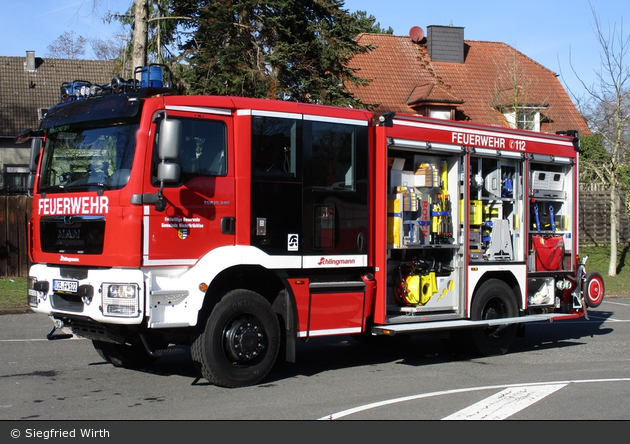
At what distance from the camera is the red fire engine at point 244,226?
7258 millimetres

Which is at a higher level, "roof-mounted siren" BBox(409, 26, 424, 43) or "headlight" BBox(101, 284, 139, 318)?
"roof-mounted siren" BBox(409, 26, 424, 43)

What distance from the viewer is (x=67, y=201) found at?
7688 mm

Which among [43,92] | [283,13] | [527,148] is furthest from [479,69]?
[527,148]

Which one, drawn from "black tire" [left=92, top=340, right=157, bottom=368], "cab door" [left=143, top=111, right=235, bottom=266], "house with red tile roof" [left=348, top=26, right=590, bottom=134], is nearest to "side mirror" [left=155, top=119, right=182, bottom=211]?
"cab door" [left=143, top=111, right=235, bottom=266]

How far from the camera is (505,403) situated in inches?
282

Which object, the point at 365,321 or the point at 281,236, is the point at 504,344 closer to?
the point at 365,321

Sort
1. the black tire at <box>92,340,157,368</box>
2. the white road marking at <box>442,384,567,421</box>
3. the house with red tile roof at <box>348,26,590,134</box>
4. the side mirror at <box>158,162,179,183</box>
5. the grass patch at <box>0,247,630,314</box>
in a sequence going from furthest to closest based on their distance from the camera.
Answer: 1. the house with red tile roof at <box>348,26,590,134</box>
2. the grass patch at <box>0,247,630,314</box>
3. the black tire at <box>92,340,157,368</box>
4. the side mirror at <box>158,162,179,183</box>
5. the white road marking at <box>442,384,567,421</box>

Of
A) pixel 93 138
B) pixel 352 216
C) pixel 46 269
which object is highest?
pixel 93 138

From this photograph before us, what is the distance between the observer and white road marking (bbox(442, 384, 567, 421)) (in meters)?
6.65

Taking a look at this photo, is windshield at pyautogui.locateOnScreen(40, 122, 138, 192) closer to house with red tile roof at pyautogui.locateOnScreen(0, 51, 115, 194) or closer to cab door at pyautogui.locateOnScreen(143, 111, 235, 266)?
cab door at pyautogui.locateOnScreen(143, 111, 235, 266)

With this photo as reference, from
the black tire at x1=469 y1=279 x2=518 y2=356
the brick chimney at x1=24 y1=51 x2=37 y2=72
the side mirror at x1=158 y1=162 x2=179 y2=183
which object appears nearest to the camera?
the side mirror at x1=158 y1=162 x2=179 y2=183

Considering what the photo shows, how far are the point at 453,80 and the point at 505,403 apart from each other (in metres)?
28.6

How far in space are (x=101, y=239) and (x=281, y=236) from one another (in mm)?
1911

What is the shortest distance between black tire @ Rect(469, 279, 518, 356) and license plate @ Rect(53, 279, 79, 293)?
5287mm
